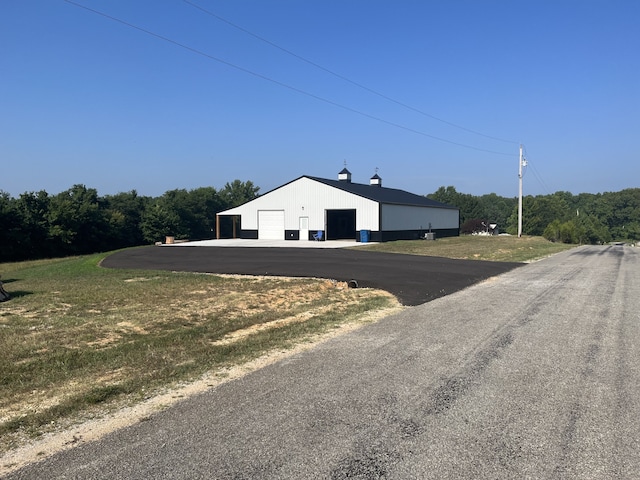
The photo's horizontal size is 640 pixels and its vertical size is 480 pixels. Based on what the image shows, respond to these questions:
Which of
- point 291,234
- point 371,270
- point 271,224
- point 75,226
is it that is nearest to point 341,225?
point 291,234

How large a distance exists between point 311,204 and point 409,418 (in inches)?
1474

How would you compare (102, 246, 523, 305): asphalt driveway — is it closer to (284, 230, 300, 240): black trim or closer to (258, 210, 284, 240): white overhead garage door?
(284, 230, 300, 240): black trim

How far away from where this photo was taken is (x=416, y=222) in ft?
150

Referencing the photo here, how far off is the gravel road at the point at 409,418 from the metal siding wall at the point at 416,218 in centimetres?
3296

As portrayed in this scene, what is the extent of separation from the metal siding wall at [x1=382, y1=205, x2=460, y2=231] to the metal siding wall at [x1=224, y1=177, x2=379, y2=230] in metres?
1.57

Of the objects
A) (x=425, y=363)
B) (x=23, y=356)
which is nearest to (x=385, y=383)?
(x=425, y=363)

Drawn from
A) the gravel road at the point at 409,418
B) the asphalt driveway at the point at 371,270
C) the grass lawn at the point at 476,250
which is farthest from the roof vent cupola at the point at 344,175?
the gravel road at the point at 409,418

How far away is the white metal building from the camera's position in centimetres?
3906

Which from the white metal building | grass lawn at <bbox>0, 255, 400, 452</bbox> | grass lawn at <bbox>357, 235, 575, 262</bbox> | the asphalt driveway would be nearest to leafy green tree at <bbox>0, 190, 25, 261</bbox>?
the white metal building

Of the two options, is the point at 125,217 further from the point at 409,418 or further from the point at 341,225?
the point at 409,418

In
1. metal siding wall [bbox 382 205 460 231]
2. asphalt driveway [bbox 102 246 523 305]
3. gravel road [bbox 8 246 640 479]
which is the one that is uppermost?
metal siding wall [bbox 382 205 460 231]

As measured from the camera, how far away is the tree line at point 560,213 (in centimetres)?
9912

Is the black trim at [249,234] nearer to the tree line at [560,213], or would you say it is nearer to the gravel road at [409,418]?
the gravel road at [409,418]

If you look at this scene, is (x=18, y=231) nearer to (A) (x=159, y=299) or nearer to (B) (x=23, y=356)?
(A) (x=159, y=299)
